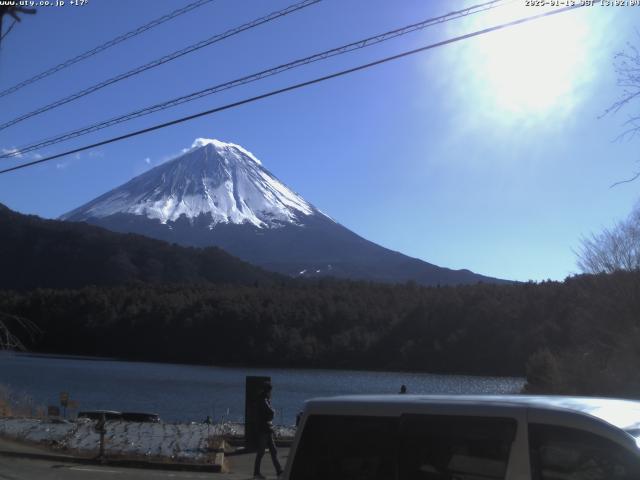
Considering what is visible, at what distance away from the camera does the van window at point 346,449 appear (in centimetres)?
454

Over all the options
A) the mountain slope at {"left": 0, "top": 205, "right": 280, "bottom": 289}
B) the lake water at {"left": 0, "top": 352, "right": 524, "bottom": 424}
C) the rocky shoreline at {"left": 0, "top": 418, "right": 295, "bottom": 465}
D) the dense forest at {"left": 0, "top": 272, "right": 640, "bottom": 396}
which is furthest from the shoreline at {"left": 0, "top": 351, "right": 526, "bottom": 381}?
the rocky shoreline at {"left": 0, "top": 418, "right": 295, "bottom": 465}

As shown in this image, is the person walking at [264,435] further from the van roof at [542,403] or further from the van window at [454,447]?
the van window at [454,447]

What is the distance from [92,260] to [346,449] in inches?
5495

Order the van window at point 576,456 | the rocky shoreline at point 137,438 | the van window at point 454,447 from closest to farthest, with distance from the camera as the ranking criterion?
1. the van window at point 576,456
2. the van window at point 454,447
3. the rocky shoreline at point 137,438

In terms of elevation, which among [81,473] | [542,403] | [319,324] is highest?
[319,324]

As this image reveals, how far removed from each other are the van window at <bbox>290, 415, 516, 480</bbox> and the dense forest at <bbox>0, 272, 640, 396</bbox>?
46177mm

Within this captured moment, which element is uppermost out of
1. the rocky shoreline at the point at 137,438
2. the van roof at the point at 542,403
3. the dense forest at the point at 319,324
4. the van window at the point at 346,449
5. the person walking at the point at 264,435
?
the dense forest at the point at 319,324

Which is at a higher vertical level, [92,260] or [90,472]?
[92,260]

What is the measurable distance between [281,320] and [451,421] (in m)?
84.9

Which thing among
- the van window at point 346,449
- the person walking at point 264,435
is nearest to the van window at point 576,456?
the van window at point 346,449

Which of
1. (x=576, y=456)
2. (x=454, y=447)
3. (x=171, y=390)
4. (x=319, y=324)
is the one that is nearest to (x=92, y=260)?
(x=319, y=324)

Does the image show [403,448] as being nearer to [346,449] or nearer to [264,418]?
[346,449]

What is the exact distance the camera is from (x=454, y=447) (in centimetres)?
422

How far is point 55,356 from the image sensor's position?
90000mm
